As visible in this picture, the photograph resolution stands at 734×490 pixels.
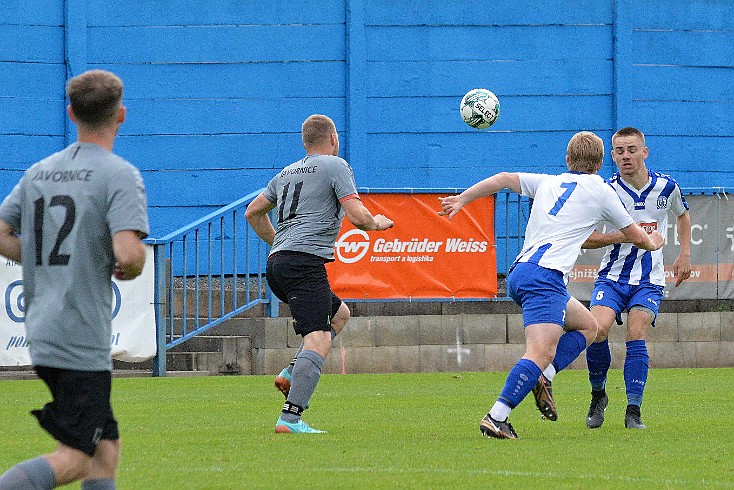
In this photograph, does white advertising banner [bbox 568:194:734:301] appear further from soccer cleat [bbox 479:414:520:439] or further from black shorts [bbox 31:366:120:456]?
black shorts [bbox 31:366:120:456]

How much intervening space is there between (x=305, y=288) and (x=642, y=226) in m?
2.50

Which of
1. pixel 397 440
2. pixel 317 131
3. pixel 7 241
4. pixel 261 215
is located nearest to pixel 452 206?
pixel 317 131

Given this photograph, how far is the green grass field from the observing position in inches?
259

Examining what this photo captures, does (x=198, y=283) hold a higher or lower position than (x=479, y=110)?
lower

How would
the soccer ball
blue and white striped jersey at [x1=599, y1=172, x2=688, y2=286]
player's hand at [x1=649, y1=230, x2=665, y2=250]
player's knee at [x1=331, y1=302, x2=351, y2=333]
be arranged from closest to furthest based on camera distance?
1. player's hand at [x1=649, y1=230, x2=665, y2=250]
2. player's knee at [x1=331, y1=302, x2=351, y2=333]
3. blue and white striped jersey at [x1=599, y1=172, x2=688, y2=286]
4. the soccer ball

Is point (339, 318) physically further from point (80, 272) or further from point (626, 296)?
point (80, 272)

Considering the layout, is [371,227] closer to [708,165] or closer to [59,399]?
[59,399]

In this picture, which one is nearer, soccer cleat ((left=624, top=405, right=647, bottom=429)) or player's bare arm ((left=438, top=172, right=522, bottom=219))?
player's bare arm ((left=438, top=172, right=522, bottom=219))

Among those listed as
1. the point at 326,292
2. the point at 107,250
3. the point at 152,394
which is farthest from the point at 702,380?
the point at 107,250

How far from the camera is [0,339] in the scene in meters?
14.8

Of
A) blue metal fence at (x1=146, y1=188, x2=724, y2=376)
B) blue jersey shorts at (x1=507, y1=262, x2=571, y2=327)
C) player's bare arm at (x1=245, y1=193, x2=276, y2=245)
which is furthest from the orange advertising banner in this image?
blue jersey shorts at (x1=507, y1=262, x2=571, y2=327)

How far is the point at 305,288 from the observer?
878 cm

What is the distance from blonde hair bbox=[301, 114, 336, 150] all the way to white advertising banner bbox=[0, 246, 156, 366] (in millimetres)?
6296

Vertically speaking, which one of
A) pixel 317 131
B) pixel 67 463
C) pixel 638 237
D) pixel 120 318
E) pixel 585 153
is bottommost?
pixel 120 318
